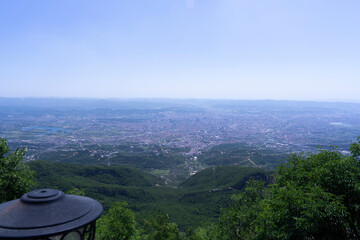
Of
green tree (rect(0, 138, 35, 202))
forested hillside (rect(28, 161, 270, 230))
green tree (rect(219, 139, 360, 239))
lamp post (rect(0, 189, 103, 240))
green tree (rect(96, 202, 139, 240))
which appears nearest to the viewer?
lamp post (rect(0, 189, 103, 240))

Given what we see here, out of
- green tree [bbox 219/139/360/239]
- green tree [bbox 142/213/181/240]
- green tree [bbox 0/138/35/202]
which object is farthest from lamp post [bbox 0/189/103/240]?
green tree [bbox 142/213/181/240]

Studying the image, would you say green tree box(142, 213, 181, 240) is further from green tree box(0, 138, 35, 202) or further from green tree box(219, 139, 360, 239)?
green tree box(0, 138, 35, 202)

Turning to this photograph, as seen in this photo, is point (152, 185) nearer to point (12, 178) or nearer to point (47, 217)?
point (12, 178)

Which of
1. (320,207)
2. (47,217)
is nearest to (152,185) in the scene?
(320,207)

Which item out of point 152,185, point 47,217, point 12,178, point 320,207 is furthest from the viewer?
point 152,185

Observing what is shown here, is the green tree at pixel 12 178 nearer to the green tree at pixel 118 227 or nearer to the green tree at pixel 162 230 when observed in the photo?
the green tree at pixel 118 227

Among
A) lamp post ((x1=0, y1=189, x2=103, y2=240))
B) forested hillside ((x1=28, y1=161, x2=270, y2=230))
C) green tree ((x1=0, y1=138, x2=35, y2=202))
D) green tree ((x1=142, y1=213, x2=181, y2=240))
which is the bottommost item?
forested hillside ((x1=28, y1=161, x2=270, y2=230))
